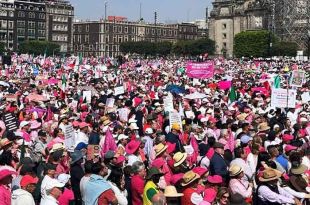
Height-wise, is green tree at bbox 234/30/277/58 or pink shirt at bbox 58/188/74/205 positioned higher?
green tree at bbox 234/30/277/58

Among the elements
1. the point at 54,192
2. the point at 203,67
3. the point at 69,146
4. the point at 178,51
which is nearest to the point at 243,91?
the point at 203,67

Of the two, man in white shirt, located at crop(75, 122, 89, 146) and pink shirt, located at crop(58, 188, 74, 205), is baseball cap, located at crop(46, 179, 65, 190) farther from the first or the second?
man in white shirt, located at crop(75, 122, 89, 146)

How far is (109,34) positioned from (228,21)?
34.4m

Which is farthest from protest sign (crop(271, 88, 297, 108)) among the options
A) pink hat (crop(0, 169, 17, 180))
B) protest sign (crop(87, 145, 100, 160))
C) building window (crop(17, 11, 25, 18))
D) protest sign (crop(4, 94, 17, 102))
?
building window (crop(17, 11, 25, 18))

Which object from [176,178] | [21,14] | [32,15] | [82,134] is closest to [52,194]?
[176,178]

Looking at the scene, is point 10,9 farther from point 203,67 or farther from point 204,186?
point 204,186

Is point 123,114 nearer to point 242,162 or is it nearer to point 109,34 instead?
point 242,162

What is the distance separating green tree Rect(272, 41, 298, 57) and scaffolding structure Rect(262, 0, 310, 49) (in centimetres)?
369

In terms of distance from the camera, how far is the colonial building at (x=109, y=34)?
148750 millimetres

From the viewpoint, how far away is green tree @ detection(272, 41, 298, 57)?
3381 inches

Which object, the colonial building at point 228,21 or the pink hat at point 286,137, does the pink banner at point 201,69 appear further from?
the colonial building at point 228,21

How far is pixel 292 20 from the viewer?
93.0 metres

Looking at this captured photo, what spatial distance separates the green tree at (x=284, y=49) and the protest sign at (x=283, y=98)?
69.4 metres

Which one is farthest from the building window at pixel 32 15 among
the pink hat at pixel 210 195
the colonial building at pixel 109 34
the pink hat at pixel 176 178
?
the pink hat at pixel 210 195
